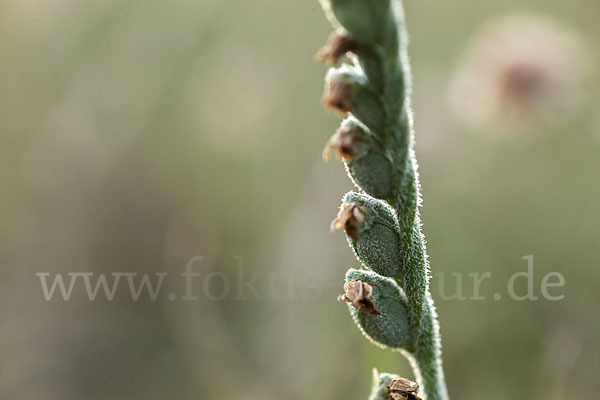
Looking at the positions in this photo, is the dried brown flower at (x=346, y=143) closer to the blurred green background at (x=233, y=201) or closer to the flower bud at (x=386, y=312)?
the flower bud at (x=386, y=312)

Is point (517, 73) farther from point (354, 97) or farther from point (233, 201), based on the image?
point (354, 97)

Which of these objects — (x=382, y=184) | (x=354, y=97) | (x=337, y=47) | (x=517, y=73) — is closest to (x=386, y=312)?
(x=382, y=184)

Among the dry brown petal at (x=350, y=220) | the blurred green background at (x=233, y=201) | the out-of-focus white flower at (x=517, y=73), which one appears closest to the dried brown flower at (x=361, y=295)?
the dry brown petal at (x=350, y=220)

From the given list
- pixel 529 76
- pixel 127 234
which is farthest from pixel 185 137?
pixel 529 76

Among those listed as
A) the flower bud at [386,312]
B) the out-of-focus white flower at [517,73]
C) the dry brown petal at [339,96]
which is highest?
A: the out-of-focus white flower at [517,73]

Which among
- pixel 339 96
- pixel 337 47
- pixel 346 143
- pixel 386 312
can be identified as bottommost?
pixel 386 312

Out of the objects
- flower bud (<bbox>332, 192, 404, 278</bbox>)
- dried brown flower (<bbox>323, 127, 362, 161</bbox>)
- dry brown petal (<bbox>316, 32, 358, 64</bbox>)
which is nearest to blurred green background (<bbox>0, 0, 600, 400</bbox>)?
flower bud (<bbox>332, 192, 404, 278</bbox>)
